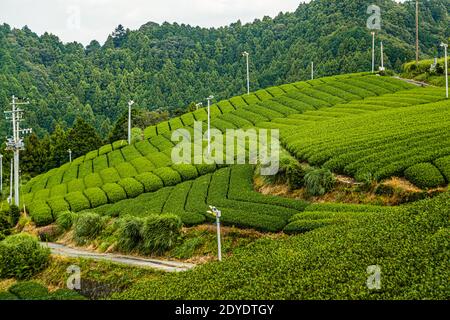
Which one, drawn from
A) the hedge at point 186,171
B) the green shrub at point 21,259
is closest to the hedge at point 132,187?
the hedge at point 186,171

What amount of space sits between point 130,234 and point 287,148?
1227 cm

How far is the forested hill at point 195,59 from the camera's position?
100750 mm

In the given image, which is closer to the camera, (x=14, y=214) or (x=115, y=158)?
(x=14, y=214)

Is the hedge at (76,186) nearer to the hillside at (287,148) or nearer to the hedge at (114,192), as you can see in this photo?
the hillside at (287,148)

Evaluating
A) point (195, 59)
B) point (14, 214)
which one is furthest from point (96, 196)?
point (195, 59)

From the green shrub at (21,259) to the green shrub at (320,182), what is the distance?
13340 millimetres

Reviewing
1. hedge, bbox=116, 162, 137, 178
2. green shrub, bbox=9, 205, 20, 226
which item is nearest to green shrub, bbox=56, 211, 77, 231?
green shrub, bbox=9, 205, 20, 226

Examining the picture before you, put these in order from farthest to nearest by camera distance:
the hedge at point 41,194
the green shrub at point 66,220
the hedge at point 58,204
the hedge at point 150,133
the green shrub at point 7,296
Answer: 1. the hedge at point 150,133
2. the hedge at point 41,194
3. the hedge at point 58,204
4. the green shrub at point 66,220
5. the green shrub at point 7,296

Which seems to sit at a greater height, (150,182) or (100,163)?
(150,182)

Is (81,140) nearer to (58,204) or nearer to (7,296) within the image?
(58,204)

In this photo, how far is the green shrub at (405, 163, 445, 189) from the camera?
20.5m

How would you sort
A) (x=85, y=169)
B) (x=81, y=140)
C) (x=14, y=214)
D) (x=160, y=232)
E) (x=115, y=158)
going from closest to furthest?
(x=160, y=232)
(x=14, y=214)
(x=85, y=169)
(x=115, y=158)
(x=81, y=140)

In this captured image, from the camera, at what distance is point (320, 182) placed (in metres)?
23.8
